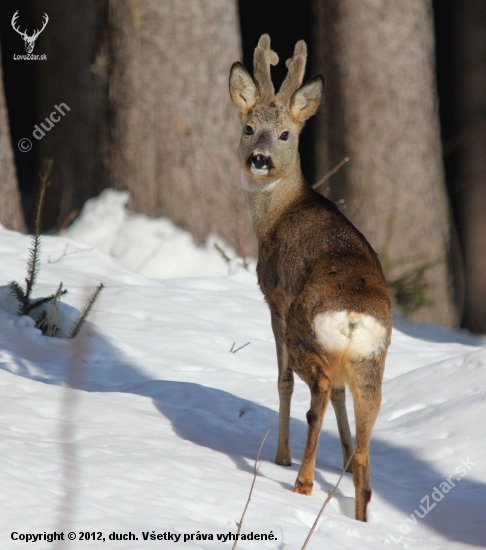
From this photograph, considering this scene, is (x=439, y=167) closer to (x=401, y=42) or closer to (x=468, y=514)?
(x=401, y=42)

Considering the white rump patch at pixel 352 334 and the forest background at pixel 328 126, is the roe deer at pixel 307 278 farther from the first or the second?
the forest background at pixel 328 126

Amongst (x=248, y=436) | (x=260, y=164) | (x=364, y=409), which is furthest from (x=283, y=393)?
(x=260, y=164)

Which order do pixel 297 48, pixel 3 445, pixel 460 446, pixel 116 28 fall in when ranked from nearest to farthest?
pixel 3 445
pixel 460 446
pixel 297 48
pixel 116 28

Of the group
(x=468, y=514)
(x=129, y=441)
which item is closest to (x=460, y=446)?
(x=468, y=514)

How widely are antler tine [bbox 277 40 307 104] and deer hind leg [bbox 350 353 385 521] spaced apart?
7.80 feet

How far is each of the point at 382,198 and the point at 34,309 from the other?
4.85m

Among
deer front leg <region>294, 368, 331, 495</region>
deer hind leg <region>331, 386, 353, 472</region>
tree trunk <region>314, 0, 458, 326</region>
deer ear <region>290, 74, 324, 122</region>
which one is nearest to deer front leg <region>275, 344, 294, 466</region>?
deer hind leg <region>331, 386, 353, 472</region>

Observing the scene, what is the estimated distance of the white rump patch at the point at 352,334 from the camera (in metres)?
4.03

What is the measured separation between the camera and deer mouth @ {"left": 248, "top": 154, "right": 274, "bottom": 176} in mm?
5430

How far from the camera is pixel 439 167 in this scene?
33.8ft

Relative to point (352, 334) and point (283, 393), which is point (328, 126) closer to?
point (283, 393)

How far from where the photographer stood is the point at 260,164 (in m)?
5.44

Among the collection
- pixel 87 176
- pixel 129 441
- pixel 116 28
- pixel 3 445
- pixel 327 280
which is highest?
pixel 116 28

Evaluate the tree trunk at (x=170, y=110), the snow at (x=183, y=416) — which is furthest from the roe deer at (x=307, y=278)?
the tree trunk at (x=170, y=110)
